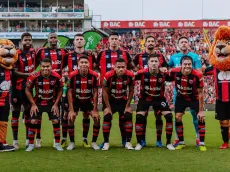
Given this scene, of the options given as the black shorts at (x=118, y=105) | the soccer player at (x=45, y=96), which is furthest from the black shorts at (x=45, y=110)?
the black shorts at (x=118, y=105)

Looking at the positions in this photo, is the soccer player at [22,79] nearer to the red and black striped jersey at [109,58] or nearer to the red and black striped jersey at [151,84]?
the red and black striped jersey at [109,58]

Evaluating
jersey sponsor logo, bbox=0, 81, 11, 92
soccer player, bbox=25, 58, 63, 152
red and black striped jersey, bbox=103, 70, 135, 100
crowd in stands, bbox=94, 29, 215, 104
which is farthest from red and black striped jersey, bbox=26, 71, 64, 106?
crowd in stands, bbox=94, 29, 215, 104

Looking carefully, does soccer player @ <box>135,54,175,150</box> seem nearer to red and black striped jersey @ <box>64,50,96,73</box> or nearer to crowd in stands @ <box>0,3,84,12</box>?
red and black striped jersey @ <box>64,50,96,73</box>

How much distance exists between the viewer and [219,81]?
27.0 feet

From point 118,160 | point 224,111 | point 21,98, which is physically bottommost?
point 118,160

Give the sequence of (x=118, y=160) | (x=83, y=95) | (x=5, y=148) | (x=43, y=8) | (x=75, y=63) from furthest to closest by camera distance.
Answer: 1. (x=43, y=8)
2. (x=75, y=63)
3. (x=83, y=95)
4. (x=5, y=148)
5. (x=118, y=160)

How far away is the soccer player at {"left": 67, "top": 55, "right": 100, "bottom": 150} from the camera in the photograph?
26.7 feet

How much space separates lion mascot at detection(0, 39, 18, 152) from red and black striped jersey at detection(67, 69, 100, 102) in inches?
43.5

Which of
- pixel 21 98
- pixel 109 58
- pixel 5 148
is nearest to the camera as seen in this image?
pixel 5 148

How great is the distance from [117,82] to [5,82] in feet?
6.70

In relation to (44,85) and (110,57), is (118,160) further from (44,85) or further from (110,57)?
(110,57)

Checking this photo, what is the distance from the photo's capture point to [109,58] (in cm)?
882

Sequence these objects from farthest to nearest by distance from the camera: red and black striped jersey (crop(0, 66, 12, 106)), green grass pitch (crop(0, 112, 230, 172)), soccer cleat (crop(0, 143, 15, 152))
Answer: red and black striped jersey (crop(0, 66, 12, 106)) → soccer cleat (crop(0, 143, 15, 152)) → green grass pitch (crop(0, 112, 230, 172))

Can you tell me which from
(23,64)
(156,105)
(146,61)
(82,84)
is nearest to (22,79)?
(23,64)
